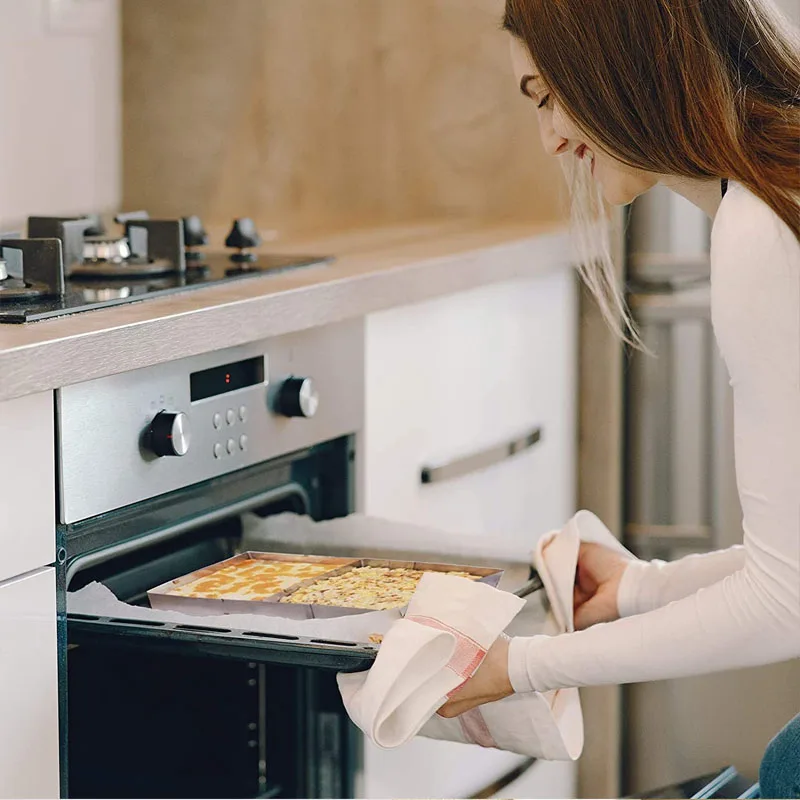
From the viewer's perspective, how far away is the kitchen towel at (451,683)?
1.01m

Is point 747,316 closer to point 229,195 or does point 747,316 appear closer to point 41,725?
point 41,725

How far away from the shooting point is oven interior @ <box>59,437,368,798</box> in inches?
55.0

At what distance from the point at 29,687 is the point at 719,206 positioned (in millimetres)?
650

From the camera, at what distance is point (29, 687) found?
1.08 meters

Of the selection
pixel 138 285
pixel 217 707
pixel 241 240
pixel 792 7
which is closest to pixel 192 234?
pixel 241 240

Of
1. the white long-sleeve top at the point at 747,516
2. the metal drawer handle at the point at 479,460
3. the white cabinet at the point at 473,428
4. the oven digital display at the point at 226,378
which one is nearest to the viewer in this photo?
the white long-sleeve top at the point at 747,516

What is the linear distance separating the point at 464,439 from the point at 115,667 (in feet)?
1.93

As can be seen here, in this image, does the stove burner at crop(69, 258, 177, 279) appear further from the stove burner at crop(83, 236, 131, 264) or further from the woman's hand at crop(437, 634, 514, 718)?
the woman's hand at crop(437, 634, 514, 718)

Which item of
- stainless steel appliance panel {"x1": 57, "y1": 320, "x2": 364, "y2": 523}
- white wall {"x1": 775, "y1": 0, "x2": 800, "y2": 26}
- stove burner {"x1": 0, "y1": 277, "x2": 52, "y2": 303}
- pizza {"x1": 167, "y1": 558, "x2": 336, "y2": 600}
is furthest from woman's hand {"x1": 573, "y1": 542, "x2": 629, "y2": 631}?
white wall {"x1": 775, "y1": 0, "x2": 800, "y2": 26}

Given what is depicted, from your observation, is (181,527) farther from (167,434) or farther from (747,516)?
(747,516)

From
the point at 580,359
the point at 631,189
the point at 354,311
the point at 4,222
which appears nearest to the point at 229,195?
the point at 4,222

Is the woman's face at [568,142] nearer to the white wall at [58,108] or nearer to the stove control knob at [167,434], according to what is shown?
the stove control knob at [167,434]

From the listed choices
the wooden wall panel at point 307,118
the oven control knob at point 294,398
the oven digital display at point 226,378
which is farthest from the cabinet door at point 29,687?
the wooden wall panel at point 307,118

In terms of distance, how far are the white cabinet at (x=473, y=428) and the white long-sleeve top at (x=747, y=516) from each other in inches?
8.6
